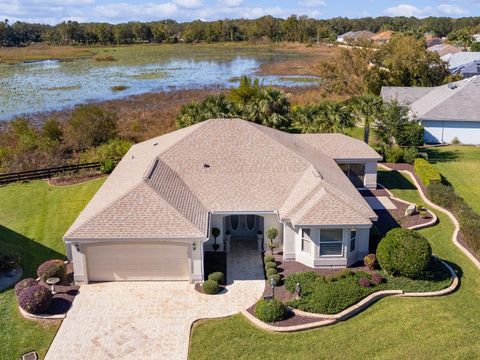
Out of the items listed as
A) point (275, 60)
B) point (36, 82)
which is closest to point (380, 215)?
point (36, 82)

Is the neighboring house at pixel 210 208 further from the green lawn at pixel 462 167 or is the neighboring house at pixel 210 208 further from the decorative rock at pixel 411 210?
the green lawn at pixel 462 167

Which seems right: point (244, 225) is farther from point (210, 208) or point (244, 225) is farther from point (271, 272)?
point (271, 272)

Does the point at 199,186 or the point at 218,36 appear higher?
the point at 218,36

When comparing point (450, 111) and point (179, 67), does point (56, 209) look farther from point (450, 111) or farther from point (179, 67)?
point (179, 67)

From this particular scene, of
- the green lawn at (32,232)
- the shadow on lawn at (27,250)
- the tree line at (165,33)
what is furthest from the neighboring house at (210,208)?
the tree line at (165,33)

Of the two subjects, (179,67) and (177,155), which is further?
(179,67)

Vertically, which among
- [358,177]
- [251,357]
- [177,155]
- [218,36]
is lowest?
[251,357]

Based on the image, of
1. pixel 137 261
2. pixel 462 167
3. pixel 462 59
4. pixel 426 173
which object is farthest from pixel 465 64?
pixel 137 261
